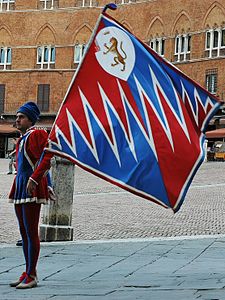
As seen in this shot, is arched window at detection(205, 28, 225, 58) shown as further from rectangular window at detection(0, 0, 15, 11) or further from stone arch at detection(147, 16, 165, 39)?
rectangular window at detection(0, 0, 15, 11)

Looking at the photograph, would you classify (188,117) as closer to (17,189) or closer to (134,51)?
(134,51)

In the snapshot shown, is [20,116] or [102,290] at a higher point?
[20,116]

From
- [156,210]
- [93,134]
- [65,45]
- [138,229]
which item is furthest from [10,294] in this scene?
[65,45]

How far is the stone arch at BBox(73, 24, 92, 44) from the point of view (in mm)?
49781

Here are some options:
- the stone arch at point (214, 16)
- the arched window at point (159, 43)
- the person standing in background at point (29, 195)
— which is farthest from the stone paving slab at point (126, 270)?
the arched window at point (159, 43)

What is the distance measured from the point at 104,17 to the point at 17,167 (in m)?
1.52

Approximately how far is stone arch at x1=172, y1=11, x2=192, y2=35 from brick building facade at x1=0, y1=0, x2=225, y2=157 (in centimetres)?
6

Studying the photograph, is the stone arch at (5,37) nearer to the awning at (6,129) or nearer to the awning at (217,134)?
the awning at (6,129)

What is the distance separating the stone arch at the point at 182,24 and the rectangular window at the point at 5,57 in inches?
507

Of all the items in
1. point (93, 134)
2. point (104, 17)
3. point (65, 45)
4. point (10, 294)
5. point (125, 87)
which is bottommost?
point (10, 294)

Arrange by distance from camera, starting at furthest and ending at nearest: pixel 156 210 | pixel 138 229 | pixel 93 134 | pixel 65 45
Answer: pixel 65 45 → pixel 156 210 → pixel 138 229 → pixel 93 134

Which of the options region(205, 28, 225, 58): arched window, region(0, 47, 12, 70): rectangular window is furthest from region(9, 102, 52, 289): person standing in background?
region(0, 47, 12, 70): rectangular window

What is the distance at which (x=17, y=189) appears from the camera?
19.9ft

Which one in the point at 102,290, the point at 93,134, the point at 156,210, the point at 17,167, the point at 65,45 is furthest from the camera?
the point at 65,45
